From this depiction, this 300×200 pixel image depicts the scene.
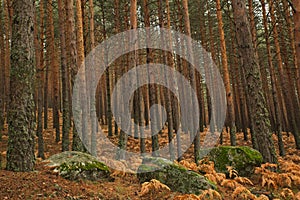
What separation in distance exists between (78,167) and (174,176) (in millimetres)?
2261

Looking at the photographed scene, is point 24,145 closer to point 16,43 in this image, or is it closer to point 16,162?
point 16,162

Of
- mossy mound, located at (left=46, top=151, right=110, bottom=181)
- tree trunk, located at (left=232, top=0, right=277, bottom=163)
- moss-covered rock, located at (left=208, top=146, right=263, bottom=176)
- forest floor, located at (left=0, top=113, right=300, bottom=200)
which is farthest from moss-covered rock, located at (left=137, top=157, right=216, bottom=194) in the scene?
moss-covered rock, located at (left=208, top=146, right=263, bottom=176)

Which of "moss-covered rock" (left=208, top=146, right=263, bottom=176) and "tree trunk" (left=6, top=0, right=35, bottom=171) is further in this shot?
"moss-covered rock" (left=208, top=146, right=263, bottom=176)

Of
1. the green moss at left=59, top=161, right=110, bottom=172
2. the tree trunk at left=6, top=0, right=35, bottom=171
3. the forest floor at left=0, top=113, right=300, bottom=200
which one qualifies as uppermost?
the tree trunk at left=6, top=0, right=35, bottom=171

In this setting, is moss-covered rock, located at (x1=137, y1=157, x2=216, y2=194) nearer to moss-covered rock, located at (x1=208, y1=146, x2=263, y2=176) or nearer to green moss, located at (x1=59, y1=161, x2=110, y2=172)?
green moss, located at (x1=59, y1=161, x2=110, y2=172)

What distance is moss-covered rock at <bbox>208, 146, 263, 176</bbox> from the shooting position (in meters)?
7.80

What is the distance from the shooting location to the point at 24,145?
15.9ft

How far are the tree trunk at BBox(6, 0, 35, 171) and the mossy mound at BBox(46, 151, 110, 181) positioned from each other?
0.73m

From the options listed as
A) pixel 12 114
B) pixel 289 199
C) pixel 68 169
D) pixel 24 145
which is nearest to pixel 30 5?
pixel 12 114

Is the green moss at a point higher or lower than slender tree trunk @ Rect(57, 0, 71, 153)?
lower

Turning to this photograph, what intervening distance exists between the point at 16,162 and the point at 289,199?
592cm

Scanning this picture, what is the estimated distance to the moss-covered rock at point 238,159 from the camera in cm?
780

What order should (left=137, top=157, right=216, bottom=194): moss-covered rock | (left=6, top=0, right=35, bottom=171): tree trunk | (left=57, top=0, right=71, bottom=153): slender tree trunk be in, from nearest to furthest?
1. (left=6, top=0, right=35, bottom=171): tree trunk
2. (left=137, top=157, right=216, bottom=194): moss-covered rock
3. (left=57, top=0, right=71, bottom=153): slender tree trunk

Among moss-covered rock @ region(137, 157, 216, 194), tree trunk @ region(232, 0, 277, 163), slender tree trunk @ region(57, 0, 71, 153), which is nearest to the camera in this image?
moss-covered rock @ region(137, 157, 216, 194)
